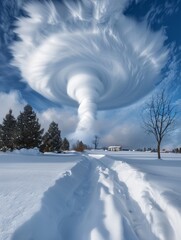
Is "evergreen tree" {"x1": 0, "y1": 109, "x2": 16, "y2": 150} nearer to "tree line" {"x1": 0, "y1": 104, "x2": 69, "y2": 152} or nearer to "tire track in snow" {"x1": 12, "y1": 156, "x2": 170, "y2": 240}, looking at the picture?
"tree line" {"x1": 0, "y1": 104, "x2": 69, "y2": 152}

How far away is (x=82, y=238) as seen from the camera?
400 centimetres

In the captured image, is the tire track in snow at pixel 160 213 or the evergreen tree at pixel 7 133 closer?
the tire track in snow at pixel 160 213

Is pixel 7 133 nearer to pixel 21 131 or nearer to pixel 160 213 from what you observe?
pixel 21 131

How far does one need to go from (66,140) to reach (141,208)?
92486 mm

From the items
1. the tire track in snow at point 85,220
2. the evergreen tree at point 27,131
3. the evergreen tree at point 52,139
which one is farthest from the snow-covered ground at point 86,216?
the evergreen tree at point 52,139

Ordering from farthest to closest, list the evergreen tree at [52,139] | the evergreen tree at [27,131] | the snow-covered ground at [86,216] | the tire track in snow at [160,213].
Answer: the evergreen tree at [52,139]
the evergreen tree at [27,131]
the tire track in snow at [160,213]
the snow-covered ground at [86,216]

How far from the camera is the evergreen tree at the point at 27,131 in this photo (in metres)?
42.5

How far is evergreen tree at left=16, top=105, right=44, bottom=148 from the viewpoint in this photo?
42.5 m

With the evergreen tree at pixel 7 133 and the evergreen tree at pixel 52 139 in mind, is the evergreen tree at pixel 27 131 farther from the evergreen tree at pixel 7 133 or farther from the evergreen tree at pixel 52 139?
the evergreen tree at pixel 52 139

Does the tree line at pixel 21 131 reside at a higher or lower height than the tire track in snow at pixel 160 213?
higher

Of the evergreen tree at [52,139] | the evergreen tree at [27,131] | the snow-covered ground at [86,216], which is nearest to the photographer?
the snow-covered ground at [86,216]

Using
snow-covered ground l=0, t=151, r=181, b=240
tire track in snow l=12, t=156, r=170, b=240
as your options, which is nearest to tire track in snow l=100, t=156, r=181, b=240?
snow-covered ground l=0, t=151, r=181, b=240

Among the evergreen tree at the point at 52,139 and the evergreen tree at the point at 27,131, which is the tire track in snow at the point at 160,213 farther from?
the evergreen tree at the point at 52,139

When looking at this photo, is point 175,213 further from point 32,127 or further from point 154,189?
point 32,127
